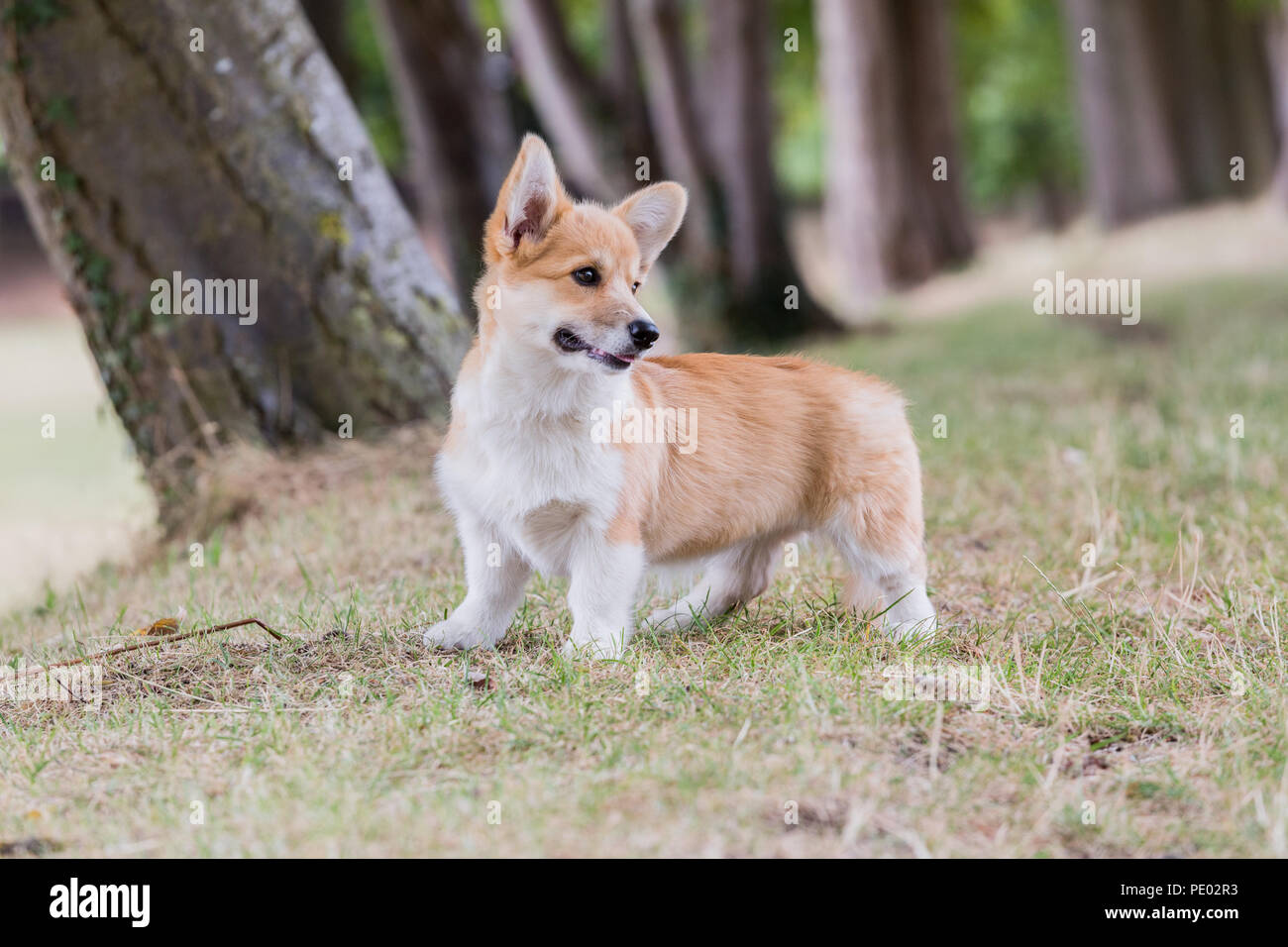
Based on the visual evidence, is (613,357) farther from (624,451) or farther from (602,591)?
(602,591)

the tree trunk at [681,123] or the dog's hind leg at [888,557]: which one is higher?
the tree trunk at [681,123]

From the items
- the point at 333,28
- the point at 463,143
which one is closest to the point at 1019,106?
the point at 333,28

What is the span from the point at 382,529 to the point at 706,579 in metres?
1.54

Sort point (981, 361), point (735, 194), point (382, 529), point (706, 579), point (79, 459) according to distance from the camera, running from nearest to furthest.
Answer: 1. point (706, 579)
2. point (382, 529)
3. point (981, 361)
4. point (79, 459)
5. point (735, 194)

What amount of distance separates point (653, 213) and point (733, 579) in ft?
3.89

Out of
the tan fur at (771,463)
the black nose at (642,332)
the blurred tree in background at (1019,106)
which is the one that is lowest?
the tan fur at (771,463)

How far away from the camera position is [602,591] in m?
3.65

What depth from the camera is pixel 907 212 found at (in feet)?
57.9

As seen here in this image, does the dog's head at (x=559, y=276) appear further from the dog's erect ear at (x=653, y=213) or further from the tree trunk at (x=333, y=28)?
the tree trunk at (x=333, y=28)

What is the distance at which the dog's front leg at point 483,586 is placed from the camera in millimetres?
3830

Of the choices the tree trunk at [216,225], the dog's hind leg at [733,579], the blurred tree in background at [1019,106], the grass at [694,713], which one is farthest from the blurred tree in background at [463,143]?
the dog's hind leg at [733,579]

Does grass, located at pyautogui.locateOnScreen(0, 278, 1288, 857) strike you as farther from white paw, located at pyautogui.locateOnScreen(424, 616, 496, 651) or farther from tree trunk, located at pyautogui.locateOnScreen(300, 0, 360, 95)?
tree trunk, located at pyautogui.locateOnScreen(300, 0, 360, 95)

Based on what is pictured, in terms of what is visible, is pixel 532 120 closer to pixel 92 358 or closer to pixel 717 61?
pixel 717 61

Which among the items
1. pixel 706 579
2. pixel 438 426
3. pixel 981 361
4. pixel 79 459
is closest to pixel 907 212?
pixel 981 361
